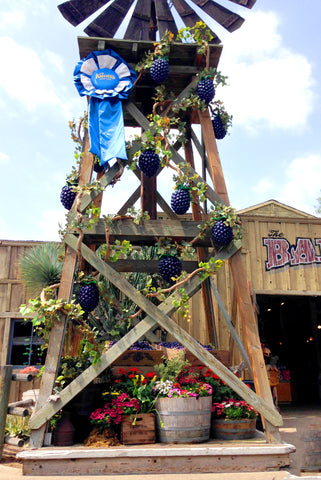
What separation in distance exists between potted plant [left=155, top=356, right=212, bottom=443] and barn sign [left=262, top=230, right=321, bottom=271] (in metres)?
6.94

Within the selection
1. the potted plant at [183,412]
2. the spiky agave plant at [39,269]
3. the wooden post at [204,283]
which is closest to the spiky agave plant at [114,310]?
the spiky agave plant at [39,269]

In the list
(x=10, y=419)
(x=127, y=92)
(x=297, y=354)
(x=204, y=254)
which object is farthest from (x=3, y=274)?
(x=297, y=354)

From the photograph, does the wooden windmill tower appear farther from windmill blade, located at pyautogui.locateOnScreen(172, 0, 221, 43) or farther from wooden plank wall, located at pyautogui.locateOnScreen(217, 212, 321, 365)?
wooden plank wall, located at pyautogui.locateOnScreen(217, 212, 321, 365)

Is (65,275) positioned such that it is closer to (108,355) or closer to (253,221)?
(108,355)

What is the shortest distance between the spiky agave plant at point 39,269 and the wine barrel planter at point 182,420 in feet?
17.1

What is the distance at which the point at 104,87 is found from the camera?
6469 millimetres

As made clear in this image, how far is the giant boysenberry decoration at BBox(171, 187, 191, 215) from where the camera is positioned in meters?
5.88

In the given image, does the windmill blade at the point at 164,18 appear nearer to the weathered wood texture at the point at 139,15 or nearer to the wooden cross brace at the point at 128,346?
the weathered wood texture at the point at 139,15

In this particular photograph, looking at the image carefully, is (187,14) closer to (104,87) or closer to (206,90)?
(206,90)

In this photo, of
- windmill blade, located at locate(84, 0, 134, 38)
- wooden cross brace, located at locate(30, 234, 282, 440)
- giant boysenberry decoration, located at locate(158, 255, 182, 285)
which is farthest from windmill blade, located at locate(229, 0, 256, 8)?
wooden cross brace, located at locate(30, 234, 282, 440)

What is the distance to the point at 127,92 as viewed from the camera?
6.47 meters

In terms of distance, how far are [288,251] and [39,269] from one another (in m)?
6.86

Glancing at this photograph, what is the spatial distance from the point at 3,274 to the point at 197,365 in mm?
6346

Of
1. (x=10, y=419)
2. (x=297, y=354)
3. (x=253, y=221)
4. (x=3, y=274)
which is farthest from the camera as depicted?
(x=297, y=354)
